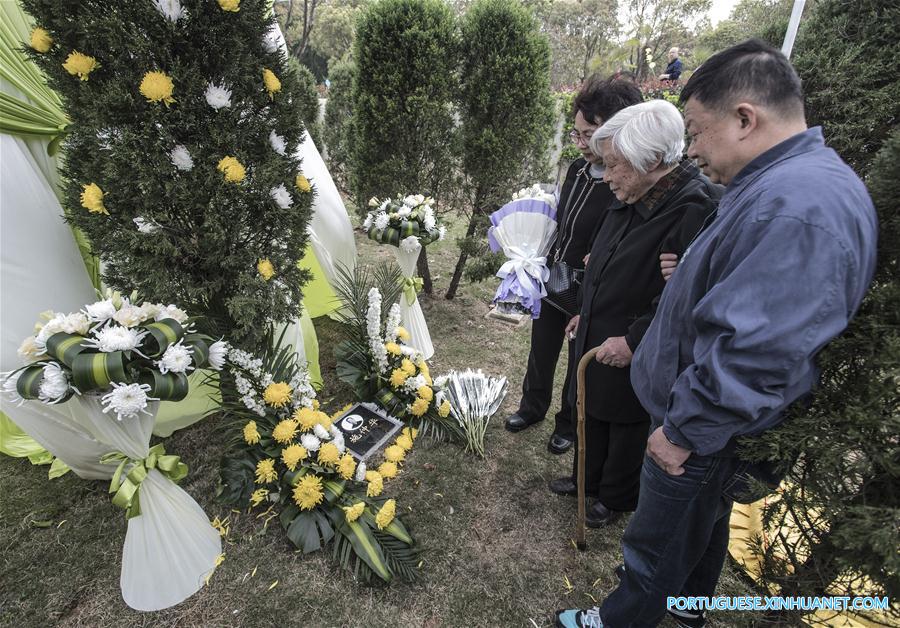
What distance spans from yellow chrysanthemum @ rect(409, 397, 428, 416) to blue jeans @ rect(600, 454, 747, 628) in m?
1.75

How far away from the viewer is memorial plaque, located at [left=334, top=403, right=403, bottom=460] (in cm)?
307

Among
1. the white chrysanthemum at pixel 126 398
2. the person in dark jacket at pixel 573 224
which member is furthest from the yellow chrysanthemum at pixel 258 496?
the person in dark jacket at pixel 573 224

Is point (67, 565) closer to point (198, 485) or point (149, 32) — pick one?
point (198, 485)

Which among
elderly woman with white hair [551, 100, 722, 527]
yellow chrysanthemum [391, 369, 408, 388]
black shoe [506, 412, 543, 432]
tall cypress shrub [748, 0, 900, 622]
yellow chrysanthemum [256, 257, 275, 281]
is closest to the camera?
tall cypress shrub [748, 0, 900, 622]

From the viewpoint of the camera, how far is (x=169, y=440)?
3.26 meters

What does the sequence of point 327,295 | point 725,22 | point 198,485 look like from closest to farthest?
1. point 198,485
2. point 327,295
3. point 725,22

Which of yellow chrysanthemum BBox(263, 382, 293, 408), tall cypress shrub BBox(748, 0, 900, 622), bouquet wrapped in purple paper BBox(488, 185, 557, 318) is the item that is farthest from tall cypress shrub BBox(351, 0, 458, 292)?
tall cypress shrub BBox(748, 0, 900, 622)

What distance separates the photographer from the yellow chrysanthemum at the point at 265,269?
7.35 feet

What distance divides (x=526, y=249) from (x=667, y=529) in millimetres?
1953

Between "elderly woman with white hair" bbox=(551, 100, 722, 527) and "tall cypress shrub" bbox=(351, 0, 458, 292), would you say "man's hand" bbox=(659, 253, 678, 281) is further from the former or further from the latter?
"tall cypress shrub" bbox=(351, 0, 458, 292)

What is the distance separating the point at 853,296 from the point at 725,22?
107 feet

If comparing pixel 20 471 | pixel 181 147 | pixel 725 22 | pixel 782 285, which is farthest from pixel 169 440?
pixel 725 22

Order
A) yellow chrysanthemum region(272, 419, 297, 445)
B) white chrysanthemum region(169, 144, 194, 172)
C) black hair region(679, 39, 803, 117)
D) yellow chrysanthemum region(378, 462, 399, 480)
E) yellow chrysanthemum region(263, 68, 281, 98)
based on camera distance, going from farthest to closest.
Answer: yellow chrysanthemum region(378, 462, 399, 480) < yellow chrysanthemum region(272, 419, 297, 445) < yellow chrysanthemum region(263, 68, 281, 98) < white chrysanthemum region(169, 144, 194, 172) < black hair region(679, 39, 803, 117)

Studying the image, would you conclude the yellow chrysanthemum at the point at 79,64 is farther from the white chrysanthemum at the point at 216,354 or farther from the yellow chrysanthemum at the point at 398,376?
the yellow chrysanthemum at the point at 398,376
